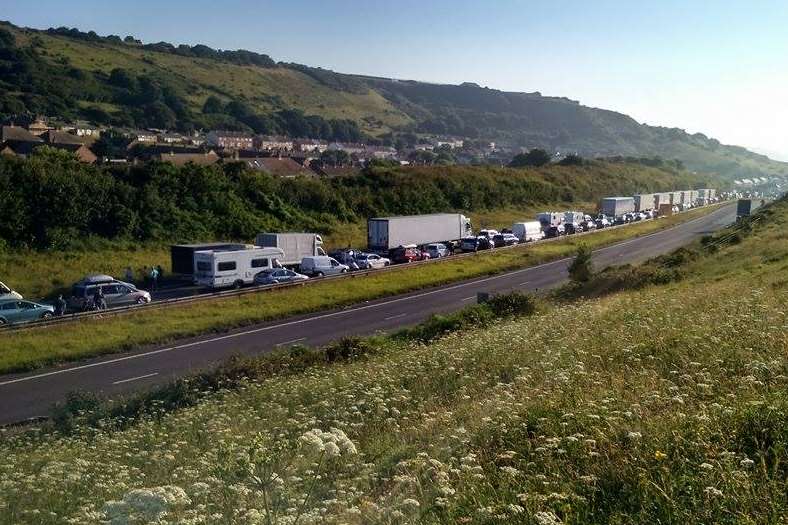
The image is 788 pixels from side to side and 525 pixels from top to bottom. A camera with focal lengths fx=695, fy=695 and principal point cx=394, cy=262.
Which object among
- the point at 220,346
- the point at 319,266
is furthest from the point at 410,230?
the point at 220,346

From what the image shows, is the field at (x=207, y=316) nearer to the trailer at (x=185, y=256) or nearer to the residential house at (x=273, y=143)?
the trailer at (x=185, y=256)

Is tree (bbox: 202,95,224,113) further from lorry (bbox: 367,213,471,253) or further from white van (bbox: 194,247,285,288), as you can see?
white van (bbox: 194,247,285,288)

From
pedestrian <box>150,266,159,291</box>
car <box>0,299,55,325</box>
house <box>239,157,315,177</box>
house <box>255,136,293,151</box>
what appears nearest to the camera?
car <box>0,299,55,325</box>

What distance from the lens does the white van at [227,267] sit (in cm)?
3055

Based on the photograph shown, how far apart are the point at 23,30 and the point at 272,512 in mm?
191348

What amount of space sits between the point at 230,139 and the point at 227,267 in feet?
295

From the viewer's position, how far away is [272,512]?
16.7ft

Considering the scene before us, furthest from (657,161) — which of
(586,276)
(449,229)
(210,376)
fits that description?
(210,376)

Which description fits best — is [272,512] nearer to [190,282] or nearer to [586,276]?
[586,276]

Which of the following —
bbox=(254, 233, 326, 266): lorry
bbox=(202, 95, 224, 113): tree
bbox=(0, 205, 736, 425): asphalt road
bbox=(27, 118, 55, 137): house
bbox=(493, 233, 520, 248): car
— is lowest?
bbox=(0, 205, 736, 425): asphalt road

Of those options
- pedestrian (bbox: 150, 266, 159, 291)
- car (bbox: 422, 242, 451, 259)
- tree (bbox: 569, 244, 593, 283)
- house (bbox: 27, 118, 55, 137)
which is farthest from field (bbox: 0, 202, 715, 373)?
house (bbox: 27, 118, 55, 137)

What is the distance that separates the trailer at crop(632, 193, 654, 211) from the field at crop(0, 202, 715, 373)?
40.6 m

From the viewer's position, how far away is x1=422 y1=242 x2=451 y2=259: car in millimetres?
42562

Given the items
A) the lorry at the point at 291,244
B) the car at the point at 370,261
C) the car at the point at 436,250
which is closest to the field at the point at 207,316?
the car at the point at 370,261
